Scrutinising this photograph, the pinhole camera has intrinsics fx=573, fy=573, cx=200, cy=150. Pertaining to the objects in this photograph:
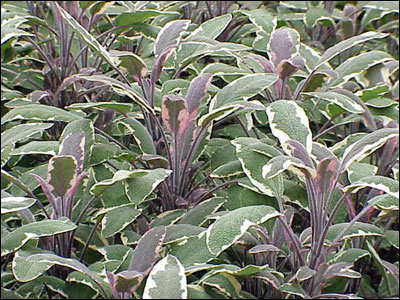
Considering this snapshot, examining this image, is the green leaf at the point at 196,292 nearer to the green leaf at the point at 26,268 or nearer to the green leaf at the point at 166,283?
the green leaf at the point at 166,283

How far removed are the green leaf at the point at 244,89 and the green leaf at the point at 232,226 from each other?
26 cm

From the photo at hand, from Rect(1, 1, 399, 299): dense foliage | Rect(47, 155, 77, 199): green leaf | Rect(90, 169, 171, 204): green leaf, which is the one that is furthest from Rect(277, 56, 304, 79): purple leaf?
Rect(47, 155, 77, 199): green leaf

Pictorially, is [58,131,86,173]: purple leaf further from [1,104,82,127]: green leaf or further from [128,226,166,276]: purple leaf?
[128,226,166,276]: purple leaf

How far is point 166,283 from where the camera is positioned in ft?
2.42

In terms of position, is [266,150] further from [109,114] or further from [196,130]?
[109,114]

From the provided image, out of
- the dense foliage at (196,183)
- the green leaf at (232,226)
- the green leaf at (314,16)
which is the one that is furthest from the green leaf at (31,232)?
the green leaf at (314,16)

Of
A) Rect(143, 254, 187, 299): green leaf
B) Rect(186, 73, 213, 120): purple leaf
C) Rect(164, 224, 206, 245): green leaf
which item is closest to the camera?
Rect(143, 254, 187, 299): green leaf

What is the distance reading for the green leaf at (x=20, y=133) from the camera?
3.35 ft

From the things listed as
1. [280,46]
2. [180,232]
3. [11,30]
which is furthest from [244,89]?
[11,30]

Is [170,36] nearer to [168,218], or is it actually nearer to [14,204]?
[168,218]

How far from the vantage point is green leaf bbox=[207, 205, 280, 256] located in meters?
0.81

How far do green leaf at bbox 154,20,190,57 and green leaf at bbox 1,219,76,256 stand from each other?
459 millimetres

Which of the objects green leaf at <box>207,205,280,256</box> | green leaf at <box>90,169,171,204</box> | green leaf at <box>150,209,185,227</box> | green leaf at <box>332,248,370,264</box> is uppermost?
green leaf at <box>90,169,171,204</box>

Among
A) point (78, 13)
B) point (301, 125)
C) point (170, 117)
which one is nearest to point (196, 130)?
point (170, 117)
